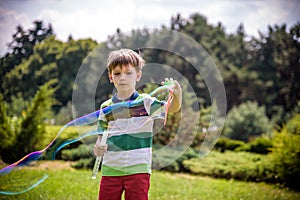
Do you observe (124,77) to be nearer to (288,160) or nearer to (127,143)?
(127,143)

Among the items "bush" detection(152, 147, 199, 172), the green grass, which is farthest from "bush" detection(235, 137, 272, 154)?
the green grass

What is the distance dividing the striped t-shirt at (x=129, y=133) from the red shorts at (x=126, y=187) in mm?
39

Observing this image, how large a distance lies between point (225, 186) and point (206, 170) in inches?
67.5

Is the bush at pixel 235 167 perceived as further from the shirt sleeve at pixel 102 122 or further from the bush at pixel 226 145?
the shirt sleeve at pixel 102 122

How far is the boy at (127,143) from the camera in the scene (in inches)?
104

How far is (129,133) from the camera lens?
271 cm

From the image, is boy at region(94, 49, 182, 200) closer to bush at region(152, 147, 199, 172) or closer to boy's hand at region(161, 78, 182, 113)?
boy's hand at region(161, 78, 182, 113)

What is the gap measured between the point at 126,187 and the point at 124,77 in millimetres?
875

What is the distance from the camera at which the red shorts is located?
102 inches

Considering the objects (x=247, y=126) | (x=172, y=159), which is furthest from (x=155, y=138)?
(x=247, y=126)

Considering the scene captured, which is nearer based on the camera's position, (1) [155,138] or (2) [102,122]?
(2) [102,122]

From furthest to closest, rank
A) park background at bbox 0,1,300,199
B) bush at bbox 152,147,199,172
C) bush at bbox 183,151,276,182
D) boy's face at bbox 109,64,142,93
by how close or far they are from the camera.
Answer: bush at bbox 183,151,276,182, bush at bbox 152,147,199,172, park background at bbox 0,1,300,199, boy's face at bbox 109,64,142,93

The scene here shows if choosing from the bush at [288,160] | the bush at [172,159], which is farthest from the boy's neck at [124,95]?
the bush at [288,160]

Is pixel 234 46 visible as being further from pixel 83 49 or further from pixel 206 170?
pixel 206 170
